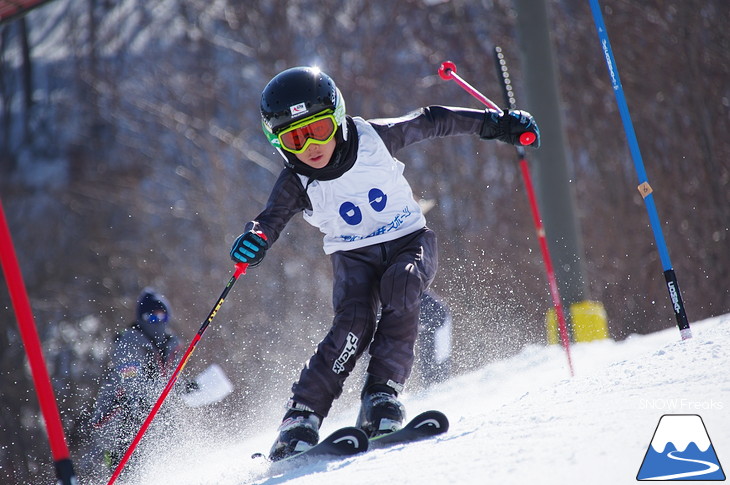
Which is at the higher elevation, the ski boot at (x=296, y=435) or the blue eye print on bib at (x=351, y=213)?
the blue eye print on bib at (x=351, y=213)

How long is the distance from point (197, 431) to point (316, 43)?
444 inches

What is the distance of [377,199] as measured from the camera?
3924 mm

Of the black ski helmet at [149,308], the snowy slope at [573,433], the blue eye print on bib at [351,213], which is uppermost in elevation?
the black ski helmet at [149,308]

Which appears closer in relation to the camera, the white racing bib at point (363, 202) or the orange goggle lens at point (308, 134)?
the orange goggle lens at point (308, 134)

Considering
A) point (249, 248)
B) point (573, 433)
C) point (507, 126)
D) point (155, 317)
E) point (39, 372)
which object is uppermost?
point (507, 126)

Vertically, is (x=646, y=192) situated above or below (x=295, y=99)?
below

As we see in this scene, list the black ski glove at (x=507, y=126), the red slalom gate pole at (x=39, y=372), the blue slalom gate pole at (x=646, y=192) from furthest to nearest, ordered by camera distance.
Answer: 1. the blue slalom gate pole at (x=646, y=192)
2. the black ski glove at (x=507, y=126)
3. the red slalom gate pole at (x=39, y=372)

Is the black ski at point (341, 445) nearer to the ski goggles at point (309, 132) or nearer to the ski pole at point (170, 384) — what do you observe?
the ski pole at point (170, 384)

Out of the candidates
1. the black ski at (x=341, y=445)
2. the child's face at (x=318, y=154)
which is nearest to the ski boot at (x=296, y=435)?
the black ski at (x=341, y=445)

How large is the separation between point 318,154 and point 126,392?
301cm

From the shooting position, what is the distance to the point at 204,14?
17.6 metres

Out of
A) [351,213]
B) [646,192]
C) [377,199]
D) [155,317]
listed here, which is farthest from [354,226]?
[155,317]

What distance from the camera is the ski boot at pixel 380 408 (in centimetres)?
347

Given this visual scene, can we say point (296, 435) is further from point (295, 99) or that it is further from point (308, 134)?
point (295, 99)
